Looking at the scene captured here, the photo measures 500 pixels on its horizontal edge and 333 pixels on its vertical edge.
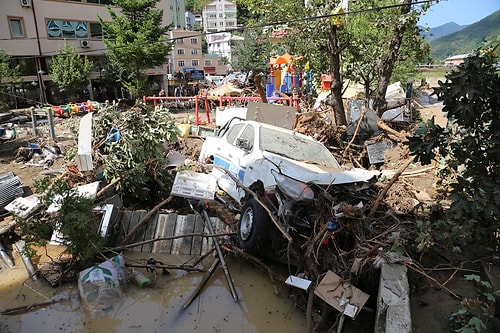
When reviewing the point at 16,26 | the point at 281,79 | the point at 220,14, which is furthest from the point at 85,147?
the point at 220,14

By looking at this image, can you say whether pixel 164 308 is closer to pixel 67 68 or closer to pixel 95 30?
pixel 67 68

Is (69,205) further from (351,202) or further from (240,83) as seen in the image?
(240,83)

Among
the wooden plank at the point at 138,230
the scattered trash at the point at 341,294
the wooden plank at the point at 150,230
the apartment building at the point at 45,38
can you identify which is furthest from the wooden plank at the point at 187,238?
the apartment building at the point at 45,38

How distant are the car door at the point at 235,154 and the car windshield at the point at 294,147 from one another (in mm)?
272

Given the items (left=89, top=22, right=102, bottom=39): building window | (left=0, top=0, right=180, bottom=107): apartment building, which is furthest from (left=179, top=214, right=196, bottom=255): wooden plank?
(left=89, top=22, right=102, bottom=39): building window

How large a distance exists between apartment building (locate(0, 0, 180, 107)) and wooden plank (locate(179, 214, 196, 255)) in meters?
21.7

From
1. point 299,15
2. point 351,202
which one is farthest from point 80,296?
point 299,15

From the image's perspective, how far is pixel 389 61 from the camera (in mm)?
9977

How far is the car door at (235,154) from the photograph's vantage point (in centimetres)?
624

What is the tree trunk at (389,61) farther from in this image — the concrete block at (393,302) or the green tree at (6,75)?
the green tree at (6,75)

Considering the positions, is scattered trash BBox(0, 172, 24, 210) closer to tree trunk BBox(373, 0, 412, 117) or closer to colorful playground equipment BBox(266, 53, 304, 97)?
tree trunk BBox(373, 0, 412, 117)

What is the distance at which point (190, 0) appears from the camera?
127 metres

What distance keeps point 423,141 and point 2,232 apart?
248 inches

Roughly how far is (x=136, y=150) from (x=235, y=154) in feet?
6.17
